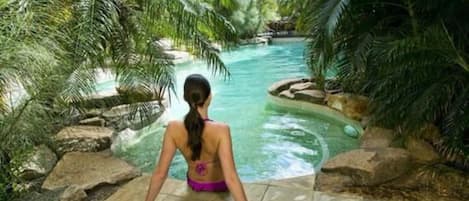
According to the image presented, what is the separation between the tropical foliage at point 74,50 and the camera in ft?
9.67

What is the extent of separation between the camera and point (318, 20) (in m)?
3.73

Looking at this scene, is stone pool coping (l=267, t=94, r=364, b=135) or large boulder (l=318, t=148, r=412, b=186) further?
stone pool coping (l=267, t=94, r=364, b=135)

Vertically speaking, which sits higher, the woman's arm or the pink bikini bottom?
the woman's arm

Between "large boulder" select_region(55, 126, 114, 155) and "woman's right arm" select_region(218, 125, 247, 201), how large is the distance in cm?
227

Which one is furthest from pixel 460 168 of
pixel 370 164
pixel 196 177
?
pixel 196 177

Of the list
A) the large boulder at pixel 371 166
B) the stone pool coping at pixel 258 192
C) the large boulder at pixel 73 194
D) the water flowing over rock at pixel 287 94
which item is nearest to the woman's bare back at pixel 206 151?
the stone pool coping at pixel 258 192

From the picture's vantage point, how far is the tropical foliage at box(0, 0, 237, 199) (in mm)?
2947

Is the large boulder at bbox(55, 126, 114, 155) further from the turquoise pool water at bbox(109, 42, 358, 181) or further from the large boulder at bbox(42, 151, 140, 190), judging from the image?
the turquoise pool water at bbox(109, 42, 358, 181)

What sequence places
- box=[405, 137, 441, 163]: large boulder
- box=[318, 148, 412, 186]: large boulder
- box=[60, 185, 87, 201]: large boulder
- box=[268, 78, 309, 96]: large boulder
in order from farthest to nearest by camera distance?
box=[268, 78, 309, 96]: large boulder
box=[405, 137, 441, 163]: large boulder
box=[318, 148, 412, 186]: large boulder
box=[60, 185, 87, 201]: large boulder

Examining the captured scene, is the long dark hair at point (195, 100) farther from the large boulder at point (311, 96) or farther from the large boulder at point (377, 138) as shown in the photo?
the large boulder at point (311, 96)

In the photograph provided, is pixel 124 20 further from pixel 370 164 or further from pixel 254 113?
pixel 254 113

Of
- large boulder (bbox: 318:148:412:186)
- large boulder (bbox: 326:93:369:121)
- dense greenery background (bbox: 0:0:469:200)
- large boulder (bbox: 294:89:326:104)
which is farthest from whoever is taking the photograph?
large boulder (bbox: 294:89:326:104)

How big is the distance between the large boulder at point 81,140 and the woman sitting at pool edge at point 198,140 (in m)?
1.97

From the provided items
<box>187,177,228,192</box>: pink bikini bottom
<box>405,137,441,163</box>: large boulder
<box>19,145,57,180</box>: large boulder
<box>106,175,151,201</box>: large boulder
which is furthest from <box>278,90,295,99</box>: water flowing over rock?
<box>187,177,228,192</box>: pink bikini bottom
